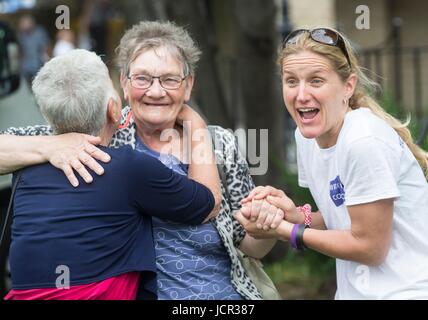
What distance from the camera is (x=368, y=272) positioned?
3053 millimetres

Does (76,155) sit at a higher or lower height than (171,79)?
lower

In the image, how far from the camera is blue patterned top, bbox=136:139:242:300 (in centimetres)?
335

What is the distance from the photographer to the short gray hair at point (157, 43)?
3490mm

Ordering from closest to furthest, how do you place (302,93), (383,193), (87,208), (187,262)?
1. (383,193)
2. (87,208)
3. (302,93)
4. (187,262)

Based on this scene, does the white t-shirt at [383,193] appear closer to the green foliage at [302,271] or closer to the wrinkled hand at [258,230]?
the wrinkled hand at [258,230]

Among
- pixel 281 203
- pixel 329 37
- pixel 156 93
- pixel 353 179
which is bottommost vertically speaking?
pixel 281 203

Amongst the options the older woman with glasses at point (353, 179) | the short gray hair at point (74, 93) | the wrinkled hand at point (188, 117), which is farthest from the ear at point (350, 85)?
the short gray hair at point (74, 93)

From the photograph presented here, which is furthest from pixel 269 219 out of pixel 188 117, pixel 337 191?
pixel 188 117

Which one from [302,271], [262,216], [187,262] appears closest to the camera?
[262,216]

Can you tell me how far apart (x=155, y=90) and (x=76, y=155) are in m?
0.54

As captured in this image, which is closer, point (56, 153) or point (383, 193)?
point (383, 193)

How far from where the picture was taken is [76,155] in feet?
9.98

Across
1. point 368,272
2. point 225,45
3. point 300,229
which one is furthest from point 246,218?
point 225,45

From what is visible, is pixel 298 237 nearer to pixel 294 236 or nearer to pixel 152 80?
pixel 294 236
